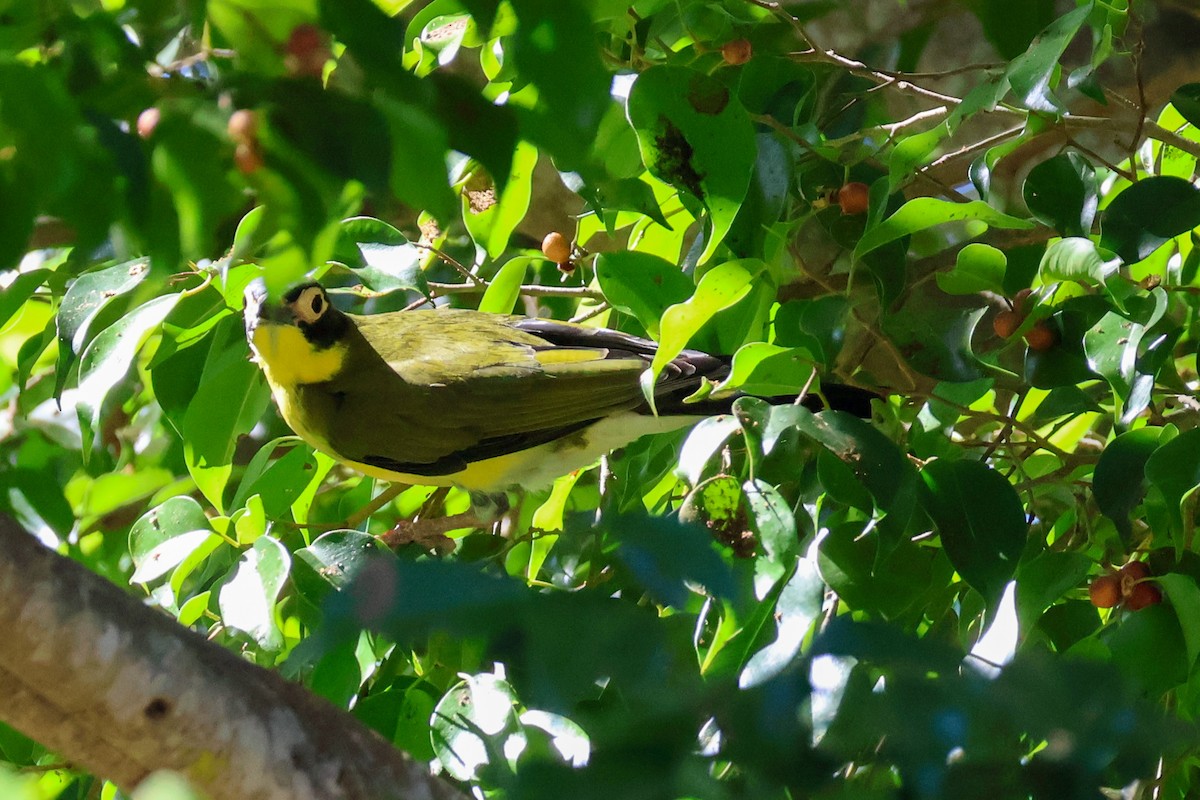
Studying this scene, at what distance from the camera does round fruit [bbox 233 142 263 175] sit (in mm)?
734

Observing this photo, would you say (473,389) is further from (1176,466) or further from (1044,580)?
(1176,466)

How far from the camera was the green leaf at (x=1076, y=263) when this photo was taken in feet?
4.99

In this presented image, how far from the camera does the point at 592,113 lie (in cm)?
76

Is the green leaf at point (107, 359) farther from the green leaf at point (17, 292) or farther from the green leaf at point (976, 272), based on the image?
the green leaf at point (976, 272)

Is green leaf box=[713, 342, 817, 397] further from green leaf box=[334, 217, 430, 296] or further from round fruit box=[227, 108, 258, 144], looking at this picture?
round fruit box=[227, 108, 258, 144]

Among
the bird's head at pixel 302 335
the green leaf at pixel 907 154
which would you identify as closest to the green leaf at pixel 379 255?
the bird's head at pixel 302 335

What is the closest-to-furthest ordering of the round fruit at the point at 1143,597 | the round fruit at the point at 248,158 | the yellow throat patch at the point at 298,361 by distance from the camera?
the round fruit at the point at 248,158
the round fruit at the point at 1143,597
the yellow throat patch at the point at 298,361

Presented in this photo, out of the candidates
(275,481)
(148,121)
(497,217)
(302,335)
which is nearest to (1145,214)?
(497,217)

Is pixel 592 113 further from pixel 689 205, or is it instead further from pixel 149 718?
pixel 689 205

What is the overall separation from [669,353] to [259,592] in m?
0.62

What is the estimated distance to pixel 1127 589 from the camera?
1.59 meters

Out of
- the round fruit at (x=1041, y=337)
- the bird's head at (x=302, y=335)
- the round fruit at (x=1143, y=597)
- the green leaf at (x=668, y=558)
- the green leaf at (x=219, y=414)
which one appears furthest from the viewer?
the bird's head at (x=302, y=335)

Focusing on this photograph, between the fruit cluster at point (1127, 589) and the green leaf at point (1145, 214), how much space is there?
1.34 ft

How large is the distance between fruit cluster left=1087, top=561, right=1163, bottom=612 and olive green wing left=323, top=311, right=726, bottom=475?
99cm
